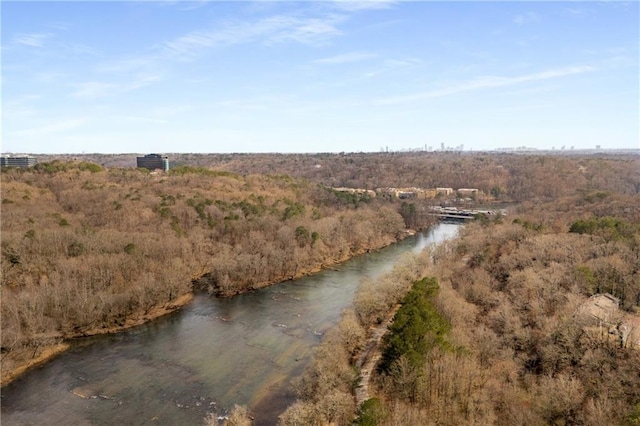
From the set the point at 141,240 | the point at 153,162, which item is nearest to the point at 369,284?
the point at 141,240

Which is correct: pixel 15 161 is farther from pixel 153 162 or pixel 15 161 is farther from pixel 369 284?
pixel 369 284

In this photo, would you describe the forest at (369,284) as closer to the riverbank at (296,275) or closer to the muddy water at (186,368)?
the riverbank at (296,275)

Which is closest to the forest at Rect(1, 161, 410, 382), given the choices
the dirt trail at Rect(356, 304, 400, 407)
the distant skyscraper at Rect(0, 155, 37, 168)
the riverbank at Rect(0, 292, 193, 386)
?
the riverbank at Rect(0, 292, 193, 386)

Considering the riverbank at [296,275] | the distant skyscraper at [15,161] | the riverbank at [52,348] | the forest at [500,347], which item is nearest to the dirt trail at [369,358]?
the forest at [500,347]

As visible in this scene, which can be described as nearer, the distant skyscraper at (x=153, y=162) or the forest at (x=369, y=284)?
the forest at (x=369, y=284)

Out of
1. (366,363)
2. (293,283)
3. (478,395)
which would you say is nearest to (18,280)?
(293,283)

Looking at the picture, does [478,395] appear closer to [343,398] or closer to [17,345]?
[343,398]

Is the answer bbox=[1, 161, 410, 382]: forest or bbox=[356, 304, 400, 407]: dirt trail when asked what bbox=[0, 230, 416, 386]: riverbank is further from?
bbox=[356, 304, 400, 407]: dirt trail
